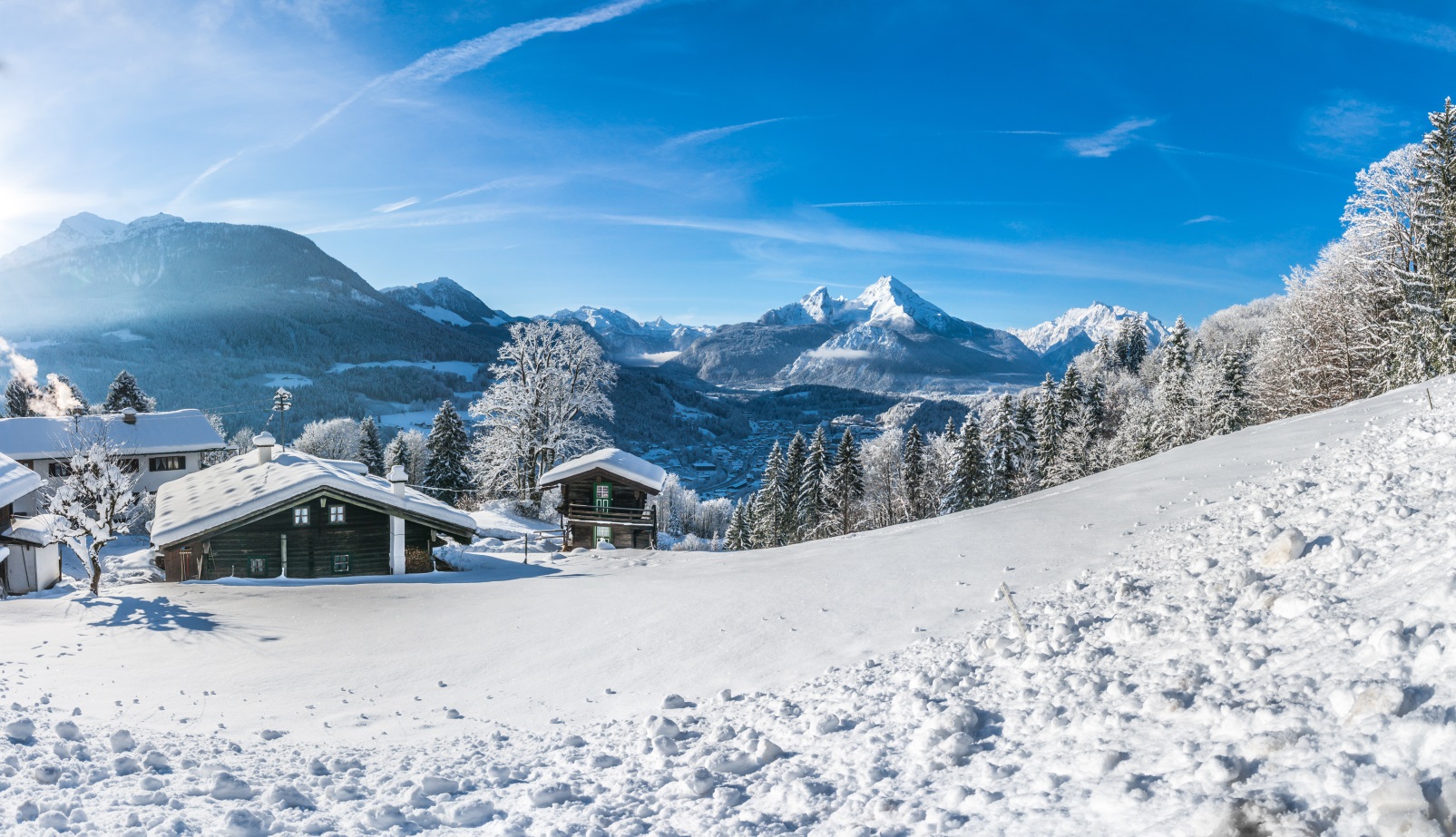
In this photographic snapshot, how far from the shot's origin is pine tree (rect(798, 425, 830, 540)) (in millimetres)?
58188

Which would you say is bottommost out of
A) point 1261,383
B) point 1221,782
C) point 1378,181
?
point 1221,782

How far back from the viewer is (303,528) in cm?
2548

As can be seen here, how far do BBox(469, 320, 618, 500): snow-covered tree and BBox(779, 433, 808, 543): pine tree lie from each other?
840 inches

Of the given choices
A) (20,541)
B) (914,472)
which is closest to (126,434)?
(20,541)

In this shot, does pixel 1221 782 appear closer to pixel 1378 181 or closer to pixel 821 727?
pixel 821 727

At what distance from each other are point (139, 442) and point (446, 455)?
19766mm

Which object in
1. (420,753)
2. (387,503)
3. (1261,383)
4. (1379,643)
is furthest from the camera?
(1261,383)

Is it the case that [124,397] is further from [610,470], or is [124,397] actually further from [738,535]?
[738,535]

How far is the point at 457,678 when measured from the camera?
38.2 ft

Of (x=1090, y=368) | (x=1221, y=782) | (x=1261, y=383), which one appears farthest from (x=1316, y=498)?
(x=1090, y=368)

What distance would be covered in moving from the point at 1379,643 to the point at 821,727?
4.86 m

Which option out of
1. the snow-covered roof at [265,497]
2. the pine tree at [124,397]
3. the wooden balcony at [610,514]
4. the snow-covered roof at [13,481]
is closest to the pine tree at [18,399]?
the pine tree at [124,397]

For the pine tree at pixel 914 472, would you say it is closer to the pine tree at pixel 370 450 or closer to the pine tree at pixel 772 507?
the pine tree at pixel 772 507

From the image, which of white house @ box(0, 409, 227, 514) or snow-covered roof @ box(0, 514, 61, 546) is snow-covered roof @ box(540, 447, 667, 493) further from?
white house @ box(0, 409, 227, 514)
